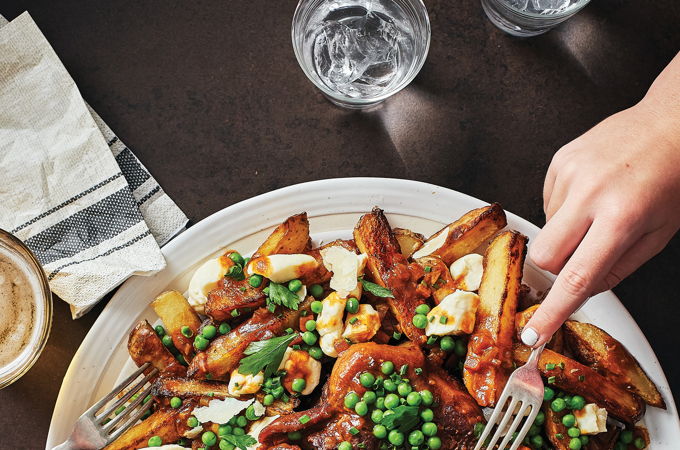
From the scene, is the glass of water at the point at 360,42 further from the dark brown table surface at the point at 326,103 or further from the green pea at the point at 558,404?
the green pea at the point at 558,404

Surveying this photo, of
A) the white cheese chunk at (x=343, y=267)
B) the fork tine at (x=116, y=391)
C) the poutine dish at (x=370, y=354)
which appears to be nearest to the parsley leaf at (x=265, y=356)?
the poutine dish at (x=370, y=354)

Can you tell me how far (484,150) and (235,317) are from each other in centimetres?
176

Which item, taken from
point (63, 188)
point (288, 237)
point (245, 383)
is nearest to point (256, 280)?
point (288, 237)

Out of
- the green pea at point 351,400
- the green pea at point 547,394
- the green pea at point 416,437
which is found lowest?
the green pea at point 547,394

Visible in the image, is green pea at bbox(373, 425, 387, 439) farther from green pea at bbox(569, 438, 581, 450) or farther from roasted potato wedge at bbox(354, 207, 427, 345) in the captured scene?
green pea at bbox(569, 438, 581, 450)

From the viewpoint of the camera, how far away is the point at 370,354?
3.08 m

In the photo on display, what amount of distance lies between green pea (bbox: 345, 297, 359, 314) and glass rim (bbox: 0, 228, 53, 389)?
5.31 ft

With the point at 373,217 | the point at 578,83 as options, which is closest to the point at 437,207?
the point at 373,217

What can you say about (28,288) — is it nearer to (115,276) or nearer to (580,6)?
(115,276)

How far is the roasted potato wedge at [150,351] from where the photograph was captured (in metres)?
3.32

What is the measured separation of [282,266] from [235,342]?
0.45 meters

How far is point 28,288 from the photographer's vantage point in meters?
3.54

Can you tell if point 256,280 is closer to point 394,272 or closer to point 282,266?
point 282,266

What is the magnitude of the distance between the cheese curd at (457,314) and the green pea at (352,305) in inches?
15.4
